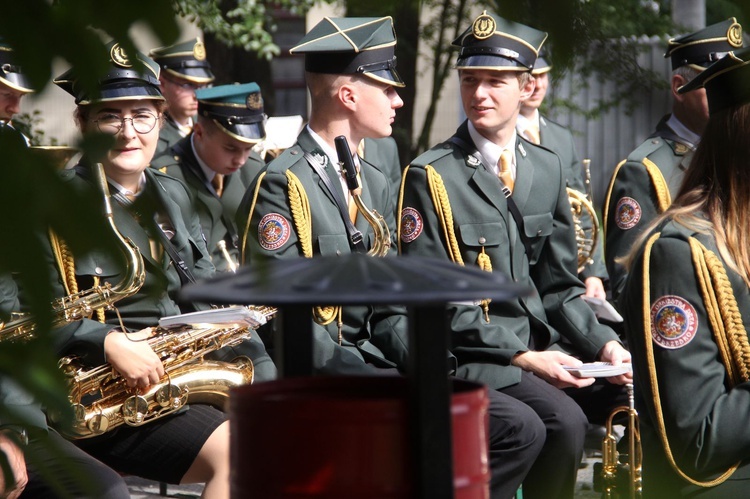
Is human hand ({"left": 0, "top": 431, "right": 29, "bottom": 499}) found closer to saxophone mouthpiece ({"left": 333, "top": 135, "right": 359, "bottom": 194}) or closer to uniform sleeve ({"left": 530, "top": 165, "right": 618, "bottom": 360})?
saxophone mouthpiece ({"left": 333, "top": 135, "right": 359, "bottom": 194})

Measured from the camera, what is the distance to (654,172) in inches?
197

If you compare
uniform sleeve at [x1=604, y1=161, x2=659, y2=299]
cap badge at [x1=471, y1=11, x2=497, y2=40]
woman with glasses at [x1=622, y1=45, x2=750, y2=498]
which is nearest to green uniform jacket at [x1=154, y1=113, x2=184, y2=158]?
uniform sleeve at [x1=604, y1=161, x2=659, y2=299]

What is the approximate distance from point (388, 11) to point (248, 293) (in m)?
0.38

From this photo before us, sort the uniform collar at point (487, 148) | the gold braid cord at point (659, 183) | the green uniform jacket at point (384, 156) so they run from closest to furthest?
the uniform collar at point (487, 148) → the gold braid cord at point (659, 183) → the green uniform jacket at point (384, 156)

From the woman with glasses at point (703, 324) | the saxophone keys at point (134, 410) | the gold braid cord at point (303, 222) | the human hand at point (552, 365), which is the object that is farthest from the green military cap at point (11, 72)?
the human hand at point (552, 365)

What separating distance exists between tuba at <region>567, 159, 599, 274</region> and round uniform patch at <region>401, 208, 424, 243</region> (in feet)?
5.47

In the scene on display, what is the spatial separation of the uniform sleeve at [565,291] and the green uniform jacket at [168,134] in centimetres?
267

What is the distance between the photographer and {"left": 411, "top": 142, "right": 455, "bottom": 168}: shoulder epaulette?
4.30m

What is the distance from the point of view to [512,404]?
3.81 metres

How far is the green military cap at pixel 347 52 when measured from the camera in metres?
4.34

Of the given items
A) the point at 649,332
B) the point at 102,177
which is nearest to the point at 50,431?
the point at 102,177

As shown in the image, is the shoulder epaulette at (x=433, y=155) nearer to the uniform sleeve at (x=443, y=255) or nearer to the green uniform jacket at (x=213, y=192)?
the uniform sleeve at (x=443, y=255)

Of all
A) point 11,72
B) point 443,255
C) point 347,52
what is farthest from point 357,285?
point 347,52

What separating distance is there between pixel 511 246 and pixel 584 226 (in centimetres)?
166
